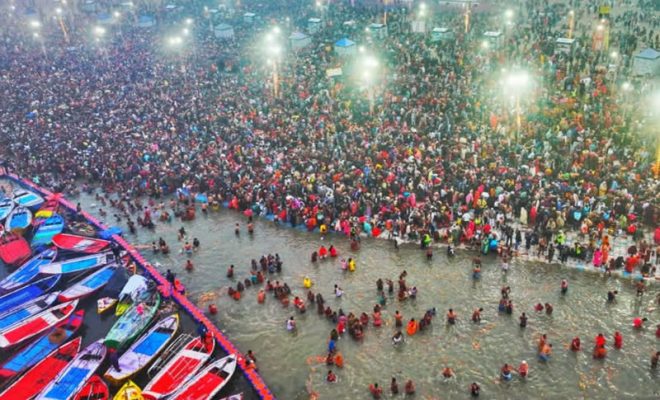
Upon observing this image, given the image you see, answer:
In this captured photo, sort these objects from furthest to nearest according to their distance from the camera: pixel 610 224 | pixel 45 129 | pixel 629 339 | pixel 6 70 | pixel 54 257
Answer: pixel 6 70, pixel 45 129, pixel 54 257, pixel 610 224, pixel 629 339

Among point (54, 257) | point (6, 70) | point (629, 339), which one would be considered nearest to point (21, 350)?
point (54, 257)

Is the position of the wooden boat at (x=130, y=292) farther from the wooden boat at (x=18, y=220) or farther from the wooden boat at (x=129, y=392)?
the wooden boat at (x=18, y=220)

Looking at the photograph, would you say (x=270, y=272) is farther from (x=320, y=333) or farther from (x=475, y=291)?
(x=475, y=291)

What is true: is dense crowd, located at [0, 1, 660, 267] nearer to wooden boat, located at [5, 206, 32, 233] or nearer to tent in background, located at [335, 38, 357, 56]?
tent in background, located at [335, 38, 357, 56]

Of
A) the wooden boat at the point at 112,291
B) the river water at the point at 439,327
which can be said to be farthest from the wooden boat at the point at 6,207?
the river water at the point at 439,327

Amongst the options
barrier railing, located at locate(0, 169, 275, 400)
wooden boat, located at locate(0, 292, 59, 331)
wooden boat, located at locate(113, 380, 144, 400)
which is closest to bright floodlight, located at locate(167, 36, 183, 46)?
barrier railing, located at locate(0, 169, 275, 400)
